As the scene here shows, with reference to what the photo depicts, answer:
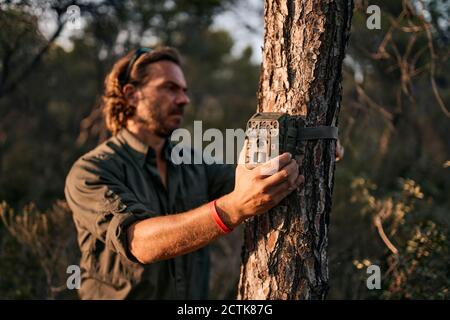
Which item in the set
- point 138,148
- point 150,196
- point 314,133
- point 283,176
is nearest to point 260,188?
point 283,176

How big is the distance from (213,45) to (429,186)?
10.6 metres

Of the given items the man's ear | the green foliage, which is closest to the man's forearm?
the man's ear

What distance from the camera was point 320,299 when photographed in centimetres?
233

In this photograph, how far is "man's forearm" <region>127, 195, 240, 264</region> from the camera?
7.47ft

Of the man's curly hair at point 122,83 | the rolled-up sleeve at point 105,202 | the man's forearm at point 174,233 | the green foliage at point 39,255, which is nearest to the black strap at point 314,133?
the man's forearm at point 174,233

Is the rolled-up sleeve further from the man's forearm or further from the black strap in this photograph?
the black strap

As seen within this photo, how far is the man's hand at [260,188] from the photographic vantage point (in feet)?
6.93

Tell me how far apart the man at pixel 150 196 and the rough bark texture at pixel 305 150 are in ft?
0.43

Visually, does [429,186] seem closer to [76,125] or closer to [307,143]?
[307,143]

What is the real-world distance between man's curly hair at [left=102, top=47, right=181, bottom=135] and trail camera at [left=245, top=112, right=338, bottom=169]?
1.62 meters

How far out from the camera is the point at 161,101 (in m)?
3.51
